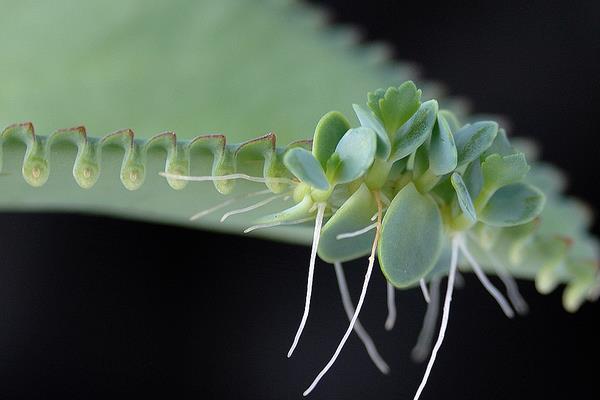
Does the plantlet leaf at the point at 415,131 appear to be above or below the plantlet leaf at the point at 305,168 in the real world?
above

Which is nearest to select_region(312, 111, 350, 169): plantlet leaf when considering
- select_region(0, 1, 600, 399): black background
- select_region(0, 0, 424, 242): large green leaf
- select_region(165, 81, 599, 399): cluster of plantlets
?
select_region(165, 81, 599, 399): cluster of plantlets

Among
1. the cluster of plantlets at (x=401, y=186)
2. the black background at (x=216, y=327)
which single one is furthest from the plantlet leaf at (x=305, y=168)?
the black background at (x=216, y=327)

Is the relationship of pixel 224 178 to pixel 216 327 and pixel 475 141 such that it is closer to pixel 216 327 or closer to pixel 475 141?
pixel 475 141

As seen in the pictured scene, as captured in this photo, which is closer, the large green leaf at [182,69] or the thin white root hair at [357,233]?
the thin white root hair at [357,233]

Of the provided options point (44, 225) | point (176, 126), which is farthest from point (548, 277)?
point (44, 225)

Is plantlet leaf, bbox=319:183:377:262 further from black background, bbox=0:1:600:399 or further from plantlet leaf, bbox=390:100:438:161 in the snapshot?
black background, bbox=0:1:600:399

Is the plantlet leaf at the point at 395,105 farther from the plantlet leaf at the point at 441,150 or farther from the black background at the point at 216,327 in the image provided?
the black background at the point at 216,327

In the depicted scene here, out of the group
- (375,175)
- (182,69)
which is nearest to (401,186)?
(375,175)
